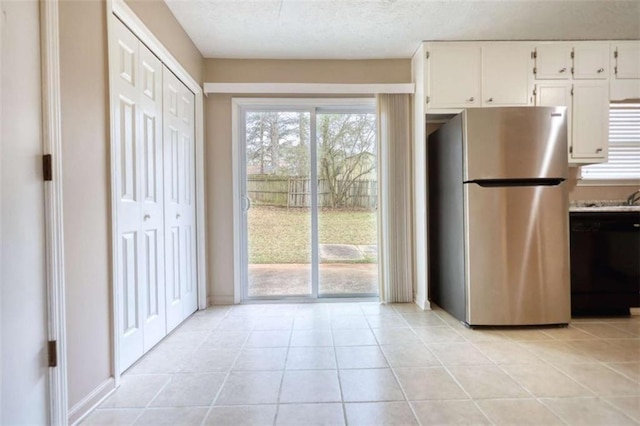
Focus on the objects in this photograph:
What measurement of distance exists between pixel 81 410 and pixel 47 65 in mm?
1435

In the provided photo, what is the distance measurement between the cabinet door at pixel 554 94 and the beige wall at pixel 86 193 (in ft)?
10.5

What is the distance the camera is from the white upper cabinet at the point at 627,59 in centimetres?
276

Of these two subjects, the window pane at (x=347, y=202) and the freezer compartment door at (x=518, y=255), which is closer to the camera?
the freezer compartment door at (x=518, y=255)

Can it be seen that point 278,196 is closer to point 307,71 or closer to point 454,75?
point 307,71

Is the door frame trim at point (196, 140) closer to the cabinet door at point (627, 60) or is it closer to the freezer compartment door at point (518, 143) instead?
the freezer compartment door at point (518, 143)

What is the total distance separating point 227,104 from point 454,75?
2.09 meters

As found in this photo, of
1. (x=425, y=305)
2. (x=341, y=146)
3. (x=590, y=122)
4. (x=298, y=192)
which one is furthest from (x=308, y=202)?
(x=590, y=122)

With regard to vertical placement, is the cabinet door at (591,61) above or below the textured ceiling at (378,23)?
below

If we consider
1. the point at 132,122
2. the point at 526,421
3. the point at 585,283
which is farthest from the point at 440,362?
the point at 132,122

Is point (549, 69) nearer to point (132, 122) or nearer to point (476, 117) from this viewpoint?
point (476, 117)

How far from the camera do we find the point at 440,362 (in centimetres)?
185

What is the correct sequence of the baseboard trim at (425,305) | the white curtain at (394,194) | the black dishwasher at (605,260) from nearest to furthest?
the black dishwasher at (605,260) → the baseboard trim at (425,305) → the white curtain at (394,194)

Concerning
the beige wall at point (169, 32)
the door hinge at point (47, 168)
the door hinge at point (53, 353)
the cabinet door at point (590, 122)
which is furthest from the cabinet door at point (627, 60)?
the door hinge at point (53, 353)

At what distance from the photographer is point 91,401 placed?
4.71ft
